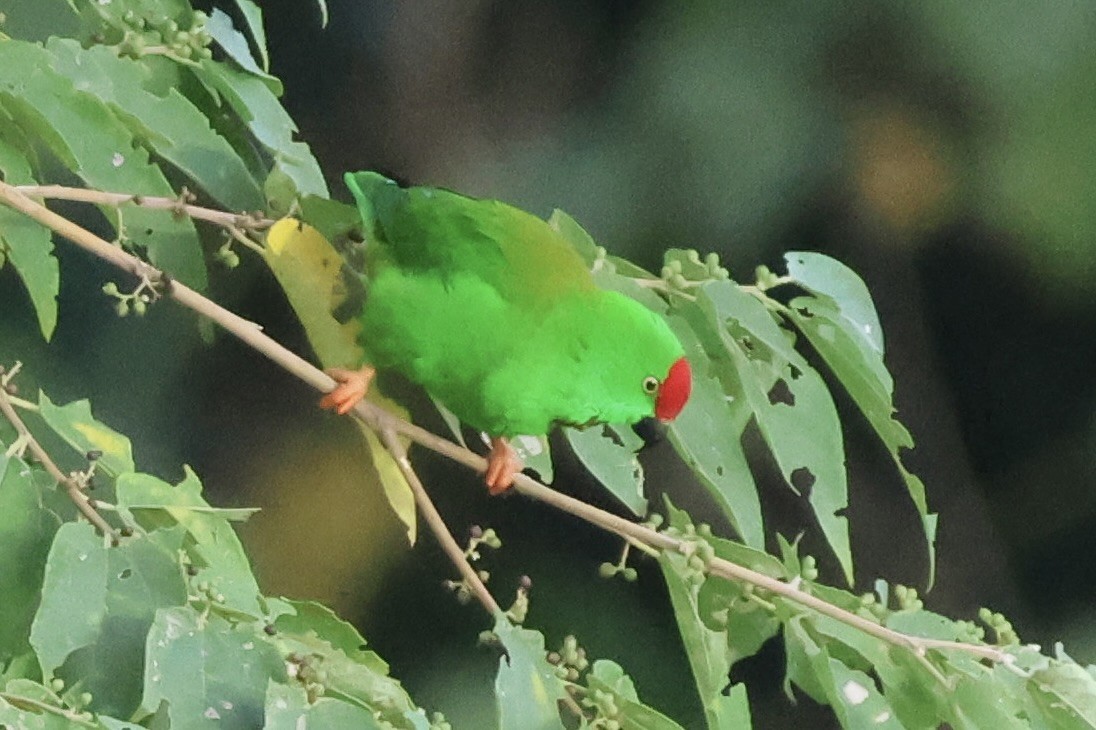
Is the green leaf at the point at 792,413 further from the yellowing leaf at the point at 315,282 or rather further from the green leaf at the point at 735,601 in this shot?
the yellowing leaf at the point at 315,282

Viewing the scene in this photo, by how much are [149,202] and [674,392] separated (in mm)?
343

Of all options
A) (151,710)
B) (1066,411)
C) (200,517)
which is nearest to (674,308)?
(200,517)

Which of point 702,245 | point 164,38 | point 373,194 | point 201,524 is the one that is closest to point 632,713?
point 201,524

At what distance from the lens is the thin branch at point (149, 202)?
2.21 ft

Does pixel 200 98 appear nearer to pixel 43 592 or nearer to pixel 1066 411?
pixel 43 592

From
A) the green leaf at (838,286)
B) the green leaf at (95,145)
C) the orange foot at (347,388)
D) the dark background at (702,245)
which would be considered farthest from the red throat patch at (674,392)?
the dark background at (702,245)

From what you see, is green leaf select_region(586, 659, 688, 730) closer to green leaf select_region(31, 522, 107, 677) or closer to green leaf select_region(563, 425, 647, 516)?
green leaf select_region(563, 425, 647, 516)

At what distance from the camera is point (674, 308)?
0.87 m

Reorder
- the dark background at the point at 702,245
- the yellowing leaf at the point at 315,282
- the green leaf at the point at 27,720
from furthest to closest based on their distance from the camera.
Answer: the dark background at the point at 702,245
the yellowing leaf at the point at 315,282
the green leaf at the point at 27,720

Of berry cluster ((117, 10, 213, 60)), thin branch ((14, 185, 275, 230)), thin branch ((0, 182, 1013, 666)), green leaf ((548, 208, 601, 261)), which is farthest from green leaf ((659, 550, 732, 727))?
berry cluster ((117, 10, 213, 60))

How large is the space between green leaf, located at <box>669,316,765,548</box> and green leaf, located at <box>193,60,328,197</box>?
0.29 m

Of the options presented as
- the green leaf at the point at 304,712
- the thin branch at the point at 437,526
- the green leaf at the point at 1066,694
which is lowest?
the thin branch at the point at 437,526

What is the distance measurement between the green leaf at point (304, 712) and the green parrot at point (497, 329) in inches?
12.1

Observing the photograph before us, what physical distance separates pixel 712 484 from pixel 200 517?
0.99ft
